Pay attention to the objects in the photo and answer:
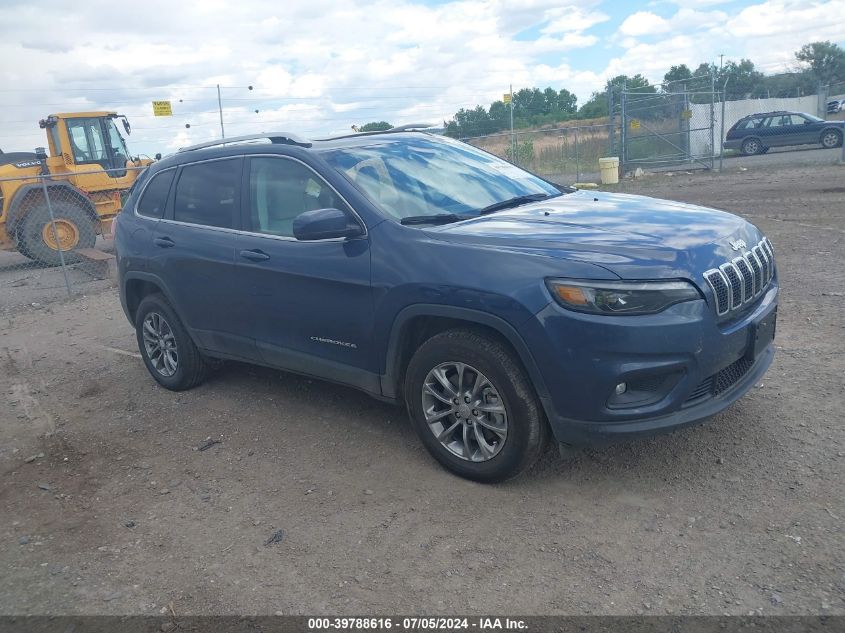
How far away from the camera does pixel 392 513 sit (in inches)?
148

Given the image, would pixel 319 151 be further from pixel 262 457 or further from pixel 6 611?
pixel 6 611

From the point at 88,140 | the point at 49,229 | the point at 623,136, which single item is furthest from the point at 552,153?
the point at 49,229

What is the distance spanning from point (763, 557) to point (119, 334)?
7.27 meters

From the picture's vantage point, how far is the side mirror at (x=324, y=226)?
4.03 metres

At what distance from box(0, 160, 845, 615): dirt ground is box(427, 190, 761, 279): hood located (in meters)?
1.17

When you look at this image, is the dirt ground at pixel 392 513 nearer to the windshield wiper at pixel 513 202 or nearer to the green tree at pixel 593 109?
the windshield wiper at pixel 513 202

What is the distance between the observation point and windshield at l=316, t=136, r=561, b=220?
4.35 meters

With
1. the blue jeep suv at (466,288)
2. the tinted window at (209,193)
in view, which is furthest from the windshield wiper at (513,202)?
the tinted window at (209,193)

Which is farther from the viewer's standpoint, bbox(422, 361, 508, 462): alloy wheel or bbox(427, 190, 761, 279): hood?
bbox(422, 361, 508, 462): alloy wheel

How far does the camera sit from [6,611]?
3213 mm

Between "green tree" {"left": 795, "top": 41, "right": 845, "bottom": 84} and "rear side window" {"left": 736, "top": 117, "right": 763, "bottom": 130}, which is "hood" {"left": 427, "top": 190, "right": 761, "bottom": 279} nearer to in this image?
"rear side window" {"left": 736, "top": 117, "right": 763, "bottom": 130}

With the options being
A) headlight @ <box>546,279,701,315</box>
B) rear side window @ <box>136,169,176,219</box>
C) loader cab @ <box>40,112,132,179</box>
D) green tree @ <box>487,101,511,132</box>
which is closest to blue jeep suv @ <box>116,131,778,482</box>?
headlight @ <box>546,279,701,315</box>

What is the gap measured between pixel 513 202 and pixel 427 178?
0.57m

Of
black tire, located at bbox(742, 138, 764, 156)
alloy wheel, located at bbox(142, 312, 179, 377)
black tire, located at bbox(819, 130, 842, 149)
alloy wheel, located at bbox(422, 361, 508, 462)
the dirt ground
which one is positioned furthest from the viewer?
black tire, located at bbox(742, 138, 764, 156)
